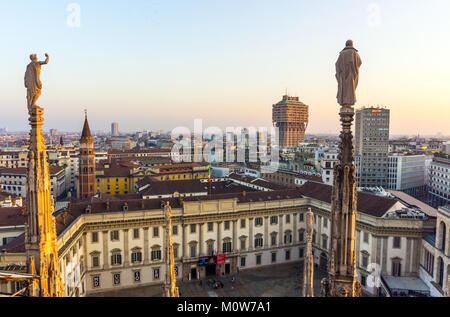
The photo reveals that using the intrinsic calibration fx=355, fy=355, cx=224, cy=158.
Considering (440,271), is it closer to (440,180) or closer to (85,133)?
(85,133)

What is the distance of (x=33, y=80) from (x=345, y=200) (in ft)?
26.8

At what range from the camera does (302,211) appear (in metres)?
54.5

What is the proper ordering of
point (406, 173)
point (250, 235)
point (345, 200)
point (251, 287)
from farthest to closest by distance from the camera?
point (406, 173) < point (250, 235) < point (251, 287) < point (345, 200)

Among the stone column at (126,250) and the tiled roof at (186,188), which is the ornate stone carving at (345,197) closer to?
the stone column at (126,250)

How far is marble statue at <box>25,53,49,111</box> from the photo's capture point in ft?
29.1

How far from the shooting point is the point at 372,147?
122312mm

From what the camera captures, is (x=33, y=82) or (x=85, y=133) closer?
(x=33, y=82)

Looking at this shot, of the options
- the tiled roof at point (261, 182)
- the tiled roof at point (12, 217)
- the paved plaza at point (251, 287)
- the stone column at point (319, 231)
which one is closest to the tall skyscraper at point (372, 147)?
the tiled roof at point (261, 182)

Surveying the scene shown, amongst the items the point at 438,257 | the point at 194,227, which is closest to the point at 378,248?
the point at 438,257

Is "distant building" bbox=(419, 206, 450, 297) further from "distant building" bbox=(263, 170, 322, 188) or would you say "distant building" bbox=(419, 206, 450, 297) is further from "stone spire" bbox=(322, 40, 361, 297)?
"distant building" bbox=(263, 170, 322, 188)

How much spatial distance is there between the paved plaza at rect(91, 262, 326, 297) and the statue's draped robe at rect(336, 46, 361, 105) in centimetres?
3711

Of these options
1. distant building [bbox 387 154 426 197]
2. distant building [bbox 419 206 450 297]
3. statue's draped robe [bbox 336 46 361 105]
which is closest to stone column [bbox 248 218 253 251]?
distant building [bbox 419 206 450 297]

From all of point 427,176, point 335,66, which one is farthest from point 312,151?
point 335,66
